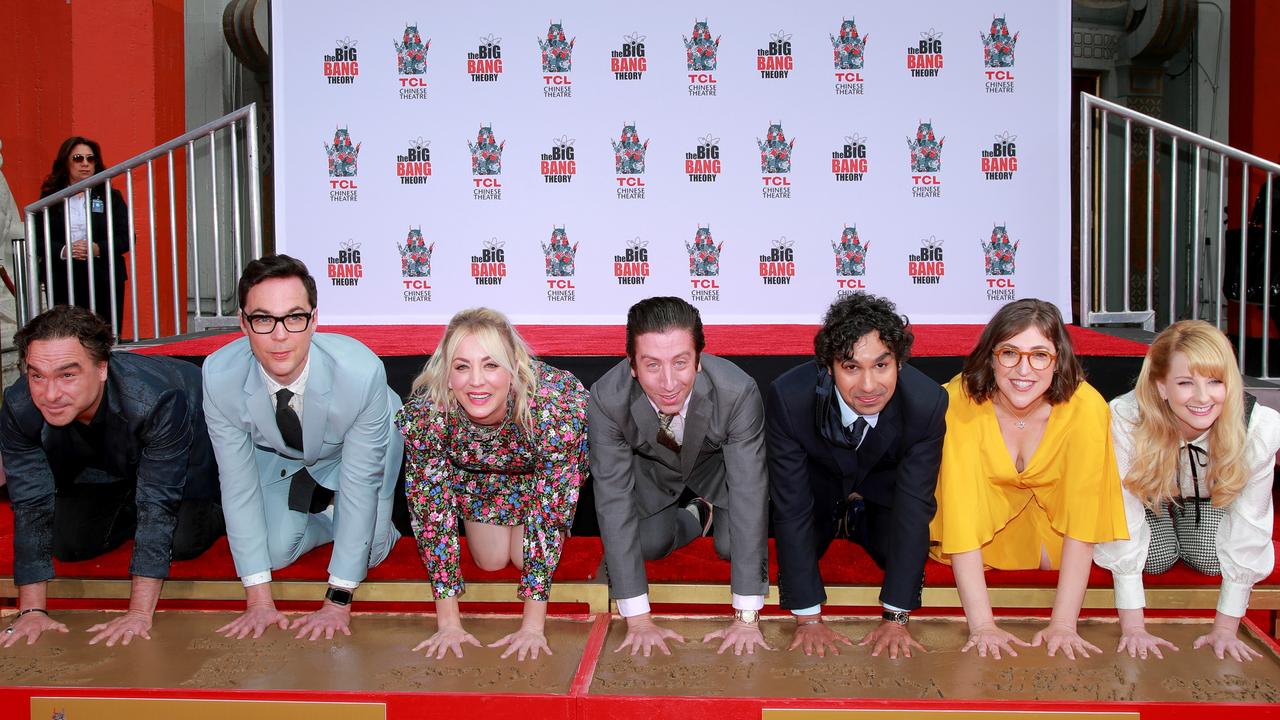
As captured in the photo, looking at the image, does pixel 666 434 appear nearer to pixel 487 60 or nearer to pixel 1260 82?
pixel 487 60

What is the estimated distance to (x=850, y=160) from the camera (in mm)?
4477

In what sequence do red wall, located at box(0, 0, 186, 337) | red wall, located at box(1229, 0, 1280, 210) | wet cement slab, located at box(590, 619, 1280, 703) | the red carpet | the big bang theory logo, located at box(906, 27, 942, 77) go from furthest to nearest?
red wall, located at box(1229, 0, 1280, 210), red wall, located at box(0, 0, 186, 337), the big bang theory logo, located at box(906, 27, 942, 77), the red carpet, wet cement slab, located at box(590, 619, 1280, 703)

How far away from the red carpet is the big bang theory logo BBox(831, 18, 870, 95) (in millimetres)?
1194

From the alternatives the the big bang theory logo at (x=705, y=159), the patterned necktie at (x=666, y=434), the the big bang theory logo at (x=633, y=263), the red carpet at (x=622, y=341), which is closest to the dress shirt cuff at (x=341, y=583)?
the patterned necktie at (x=666, y=434)

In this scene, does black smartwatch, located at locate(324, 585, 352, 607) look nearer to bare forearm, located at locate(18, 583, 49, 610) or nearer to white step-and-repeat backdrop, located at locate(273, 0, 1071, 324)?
bare forearm, located at locate(18, 583, 49, 610)

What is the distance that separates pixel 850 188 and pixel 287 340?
3100 mm

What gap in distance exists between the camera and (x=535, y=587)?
6.79ft

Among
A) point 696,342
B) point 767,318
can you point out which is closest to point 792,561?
point 696,342

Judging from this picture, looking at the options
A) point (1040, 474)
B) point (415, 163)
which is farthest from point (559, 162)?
point (1040, 474)

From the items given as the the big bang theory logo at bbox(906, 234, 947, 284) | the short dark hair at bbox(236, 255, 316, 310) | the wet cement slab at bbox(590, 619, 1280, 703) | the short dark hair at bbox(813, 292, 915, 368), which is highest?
the the big bang theory logo at bbox(906, 234, 947, 284)

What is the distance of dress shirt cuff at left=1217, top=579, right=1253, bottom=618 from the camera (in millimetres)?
2039

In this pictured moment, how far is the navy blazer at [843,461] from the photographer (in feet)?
6.68

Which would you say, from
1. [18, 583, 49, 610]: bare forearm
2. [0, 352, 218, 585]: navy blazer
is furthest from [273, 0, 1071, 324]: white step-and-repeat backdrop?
[18, 583, 49, 610]: bare forearm

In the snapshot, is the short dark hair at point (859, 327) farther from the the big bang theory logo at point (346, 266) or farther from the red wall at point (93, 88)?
the red wall at point (93, 88)
